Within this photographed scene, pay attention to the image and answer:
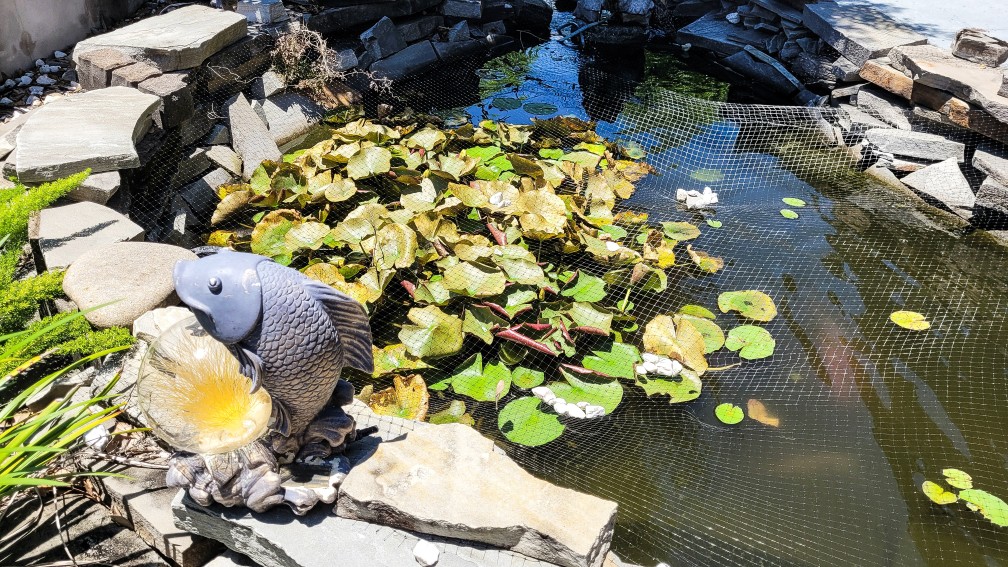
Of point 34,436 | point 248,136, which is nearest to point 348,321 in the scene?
point 34,436

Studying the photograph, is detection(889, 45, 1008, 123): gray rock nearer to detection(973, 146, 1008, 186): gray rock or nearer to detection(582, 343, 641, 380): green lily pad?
detection(973, 146, 1008, 186): gray rock

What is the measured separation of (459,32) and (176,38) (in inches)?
108

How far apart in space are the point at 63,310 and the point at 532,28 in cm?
554

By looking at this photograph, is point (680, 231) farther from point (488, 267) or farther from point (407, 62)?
point (407, 62)

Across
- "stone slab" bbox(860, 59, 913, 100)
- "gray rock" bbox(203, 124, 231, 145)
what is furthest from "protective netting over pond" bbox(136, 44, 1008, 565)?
"gray rock" bbox(203, 124, 231, 145)

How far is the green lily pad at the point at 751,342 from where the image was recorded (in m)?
3.22

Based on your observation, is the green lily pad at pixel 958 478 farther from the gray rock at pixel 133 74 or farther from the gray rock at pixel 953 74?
the gray rock at pixel 133 74

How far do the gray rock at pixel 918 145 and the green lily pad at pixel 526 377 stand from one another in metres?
3.25

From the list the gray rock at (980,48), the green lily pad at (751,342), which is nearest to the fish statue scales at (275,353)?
the green lily pad at (751,342)

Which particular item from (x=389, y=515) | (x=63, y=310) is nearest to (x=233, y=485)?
(x=389, y=515)

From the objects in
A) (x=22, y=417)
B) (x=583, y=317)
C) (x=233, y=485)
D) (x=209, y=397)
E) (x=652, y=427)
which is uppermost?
(x=209, y=397)

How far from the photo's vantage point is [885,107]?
16.6 ft

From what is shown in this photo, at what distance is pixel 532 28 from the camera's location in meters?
7.00

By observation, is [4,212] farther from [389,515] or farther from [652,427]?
[652,427]
